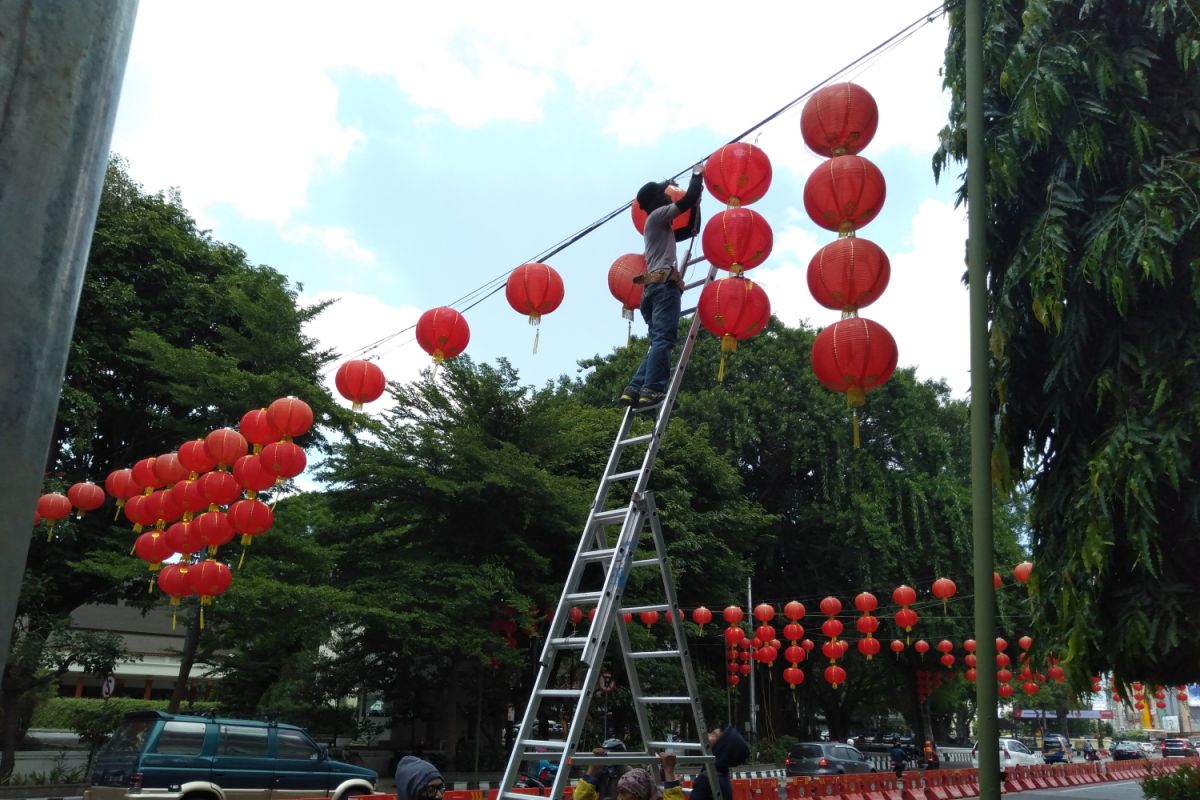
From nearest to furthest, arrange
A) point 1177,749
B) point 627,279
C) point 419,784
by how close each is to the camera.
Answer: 1. point 419,784
2. point 627,279
3. point 1177,749

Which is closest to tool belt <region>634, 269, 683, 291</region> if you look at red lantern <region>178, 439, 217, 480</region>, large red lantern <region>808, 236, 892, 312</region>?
large red lantern <region>808, 236, 892, 312</region>

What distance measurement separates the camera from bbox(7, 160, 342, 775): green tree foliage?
1881cm

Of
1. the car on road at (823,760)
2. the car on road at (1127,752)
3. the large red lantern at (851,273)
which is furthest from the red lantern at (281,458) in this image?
the car on road at (1127,752)

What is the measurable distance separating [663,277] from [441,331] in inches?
116

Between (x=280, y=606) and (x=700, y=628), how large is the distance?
11.2m

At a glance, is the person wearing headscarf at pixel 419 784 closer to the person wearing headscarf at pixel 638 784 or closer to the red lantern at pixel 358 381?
the person wearing headscarf at pixel 638 784

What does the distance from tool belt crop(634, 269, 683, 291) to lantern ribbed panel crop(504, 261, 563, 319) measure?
5.69ft

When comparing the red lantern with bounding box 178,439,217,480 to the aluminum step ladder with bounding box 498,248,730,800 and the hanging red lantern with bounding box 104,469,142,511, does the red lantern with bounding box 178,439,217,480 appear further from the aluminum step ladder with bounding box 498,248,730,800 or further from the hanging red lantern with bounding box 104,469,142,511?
the aluminum step ladder with bounding box 498,248,730,800

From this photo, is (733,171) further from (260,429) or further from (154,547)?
(154,547)

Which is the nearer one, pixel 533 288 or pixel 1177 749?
pixel 533 288

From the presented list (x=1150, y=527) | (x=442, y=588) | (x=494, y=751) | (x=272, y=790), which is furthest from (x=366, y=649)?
(x=1150, y=527)

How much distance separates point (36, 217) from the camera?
1102 mm

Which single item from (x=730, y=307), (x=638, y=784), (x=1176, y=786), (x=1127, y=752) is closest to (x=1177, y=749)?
(x=1127, y=752)

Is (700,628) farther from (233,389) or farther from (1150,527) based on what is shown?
(1150,527)
